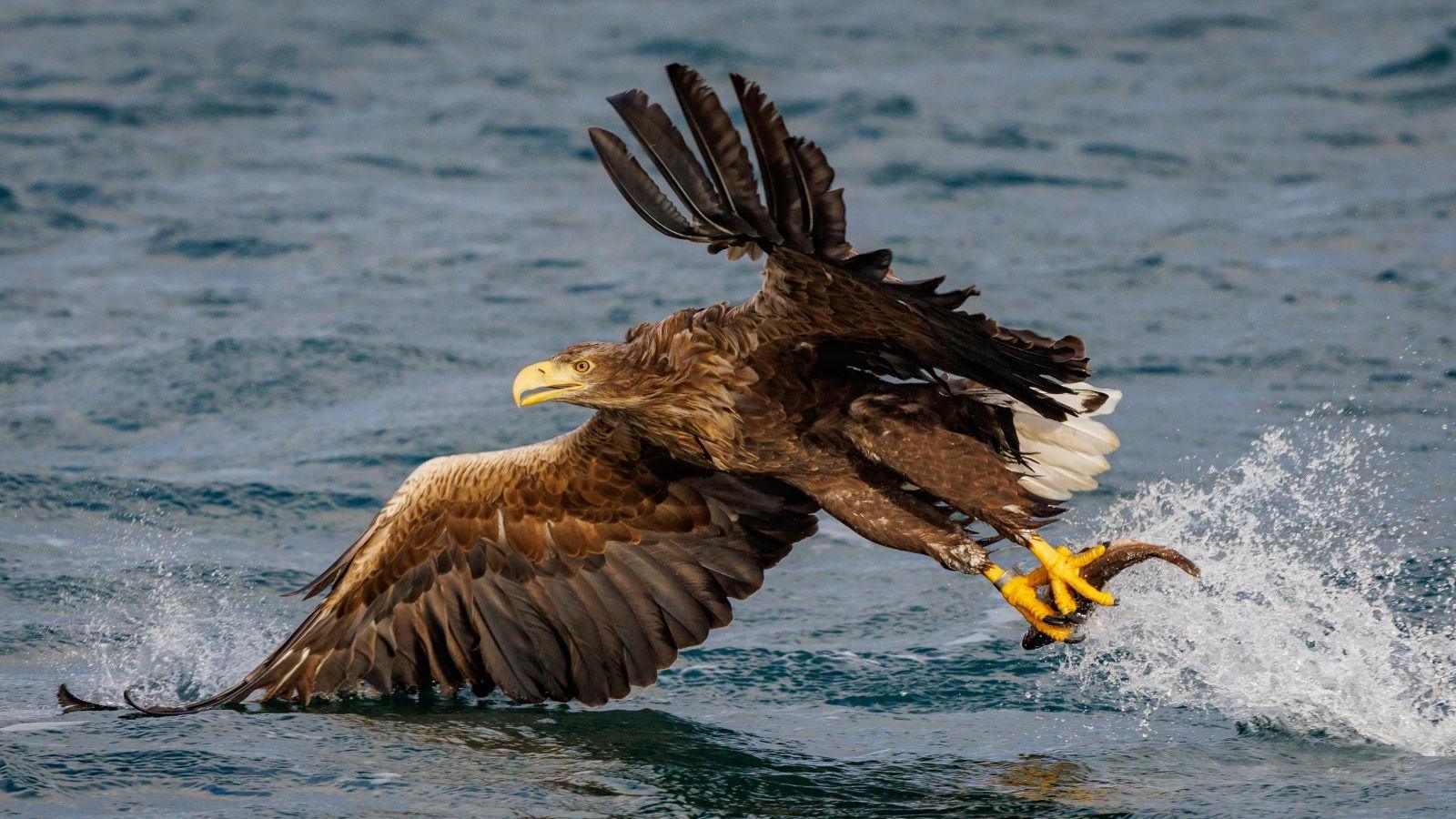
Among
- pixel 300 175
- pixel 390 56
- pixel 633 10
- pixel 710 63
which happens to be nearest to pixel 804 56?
pixel 710 63

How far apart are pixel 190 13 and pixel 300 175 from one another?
4716 mm

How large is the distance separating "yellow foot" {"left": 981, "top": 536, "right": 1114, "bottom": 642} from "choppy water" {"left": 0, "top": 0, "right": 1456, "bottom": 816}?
26 cm

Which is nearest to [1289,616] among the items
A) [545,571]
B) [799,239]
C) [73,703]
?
[545,571]

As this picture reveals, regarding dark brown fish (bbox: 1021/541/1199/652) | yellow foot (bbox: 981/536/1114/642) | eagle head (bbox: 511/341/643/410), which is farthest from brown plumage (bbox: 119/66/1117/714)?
dark brown fish (bbox: 1021/541/1199/652)

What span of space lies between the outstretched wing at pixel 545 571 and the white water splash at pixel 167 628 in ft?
2.06

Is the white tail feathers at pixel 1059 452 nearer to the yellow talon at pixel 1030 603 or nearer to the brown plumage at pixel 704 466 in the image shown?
the brown plumage at pixel 704 466

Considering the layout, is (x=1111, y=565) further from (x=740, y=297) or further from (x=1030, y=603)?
(x=740, y=297)

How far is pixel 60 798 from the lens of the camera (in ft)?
16.5

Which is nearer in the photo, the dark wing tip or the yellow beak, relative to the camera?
the yellow beak

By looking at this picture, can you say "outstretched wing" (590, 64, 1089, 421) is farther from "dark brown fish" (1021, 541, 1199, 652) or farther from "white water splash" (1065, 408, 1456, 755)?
"white water splash" (1065, 408, 1456, 755)

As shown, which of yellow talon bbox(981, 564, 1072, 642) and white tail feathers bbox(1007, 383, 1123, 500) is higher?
white tail feathers bbox(1007, 383, 1123, 500)

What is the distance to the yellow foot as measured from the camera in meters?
5.34

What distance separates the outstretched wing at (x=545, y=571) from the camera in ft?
18.9

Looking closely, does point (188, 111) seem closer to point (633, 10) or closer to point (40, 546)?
point (633, 10)
